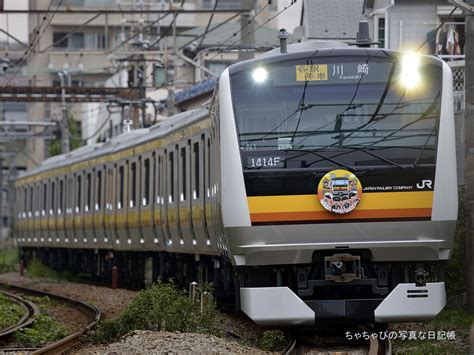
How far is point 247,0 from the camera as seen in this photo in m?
22.2

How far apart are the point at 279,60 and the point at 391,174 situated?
1534 mm

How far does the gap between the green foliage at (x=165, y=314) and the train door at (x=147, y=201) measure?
6.22 m

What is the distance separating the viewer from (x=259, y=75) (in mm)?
12156

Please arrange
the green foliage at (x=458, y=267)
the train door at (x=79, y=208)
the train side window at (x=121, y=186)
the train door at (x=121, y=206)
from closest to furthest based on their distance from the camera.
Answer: the green foliage at (x=458, y=267) → the train door at (x=121, y=206) → the train side window at (x=121, y=186) → the train door at (x=79, y=208)

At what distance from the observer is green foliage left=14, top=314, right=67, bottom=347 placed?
14.7 meters

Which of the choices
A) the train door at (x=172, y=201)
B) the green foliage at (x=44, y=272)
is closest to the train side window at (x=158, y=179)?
the train door at (x=172, y=201)

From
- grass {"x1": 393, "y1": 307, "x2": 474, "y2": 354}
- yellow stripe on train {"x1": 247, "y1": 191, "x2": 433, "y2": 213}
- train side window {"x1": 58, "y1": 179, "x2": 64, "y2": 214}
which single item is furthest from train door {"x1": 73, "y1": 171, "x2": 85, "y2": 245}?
yellow stripe on train {"x1": 247, "y1": 191, "x2": 433, "y2": 213}

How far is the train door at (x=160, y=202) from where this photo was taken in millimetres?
19000

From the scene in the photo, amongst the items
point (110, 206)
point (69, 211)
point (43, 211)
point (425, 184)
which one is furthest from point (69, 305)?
point (43, 211)

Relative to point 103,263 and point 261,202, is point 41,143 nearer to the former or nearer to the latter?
point 103,263

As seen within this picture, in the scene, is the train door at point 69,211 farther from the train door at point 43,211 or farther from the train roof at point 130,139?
the train door at point 43,211

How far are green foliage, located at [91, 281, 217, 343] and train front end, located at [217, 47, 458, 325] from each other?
105 cm

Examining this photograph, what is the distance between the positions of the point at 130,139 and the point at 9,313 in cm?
543

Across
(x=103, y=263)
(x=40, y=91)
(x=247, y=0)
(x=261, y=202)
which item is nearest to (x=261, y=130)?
(x=261, y=202)
